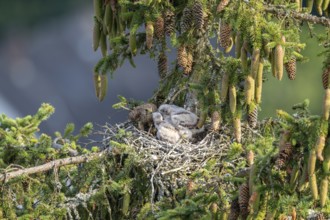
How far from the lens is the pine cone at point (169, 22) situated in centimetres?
670

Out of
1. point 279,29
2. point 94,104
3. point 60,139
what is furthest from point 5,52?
point 279,29

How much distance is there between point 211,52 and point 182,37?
29cm

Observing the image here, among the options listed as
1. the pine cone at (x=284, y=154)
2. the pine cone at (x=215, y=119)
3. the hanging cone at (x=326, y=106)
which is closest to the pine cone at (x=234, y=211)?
the pine cone at (x=284, y=154)

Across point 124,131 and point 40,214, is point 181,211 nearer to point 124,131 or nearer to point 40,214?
point 40,214

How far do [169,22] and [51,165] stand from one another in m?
1.09

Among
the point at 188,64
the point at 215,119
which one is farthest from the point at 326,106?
the point at 188,64

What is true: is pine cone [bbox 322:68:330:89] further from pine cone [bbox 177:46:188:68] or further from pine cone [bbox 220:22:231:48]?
pine cone [bbox 177:46:188:68]

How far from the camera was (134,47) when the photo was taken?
22.4 feet

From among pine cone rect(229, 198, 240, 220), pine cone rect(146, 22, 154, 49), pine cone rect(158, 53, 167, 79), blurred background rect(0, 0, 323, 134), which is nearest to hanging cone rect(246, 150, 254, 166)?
pine cone rect(146, 22, 154, 49)

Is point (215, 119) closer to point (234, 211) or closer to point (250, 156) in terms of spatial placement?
point (250, 156)

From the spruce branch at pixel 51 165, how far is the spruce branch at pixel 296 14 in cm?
134

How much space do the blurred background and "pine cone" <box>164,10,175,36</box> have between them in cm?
998

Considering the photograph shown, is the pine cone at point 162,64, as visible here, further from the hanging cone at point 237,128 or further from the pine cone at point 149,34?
the hanging cone at point 237,128

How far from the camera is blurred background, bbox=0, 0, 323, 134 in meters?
18.8
